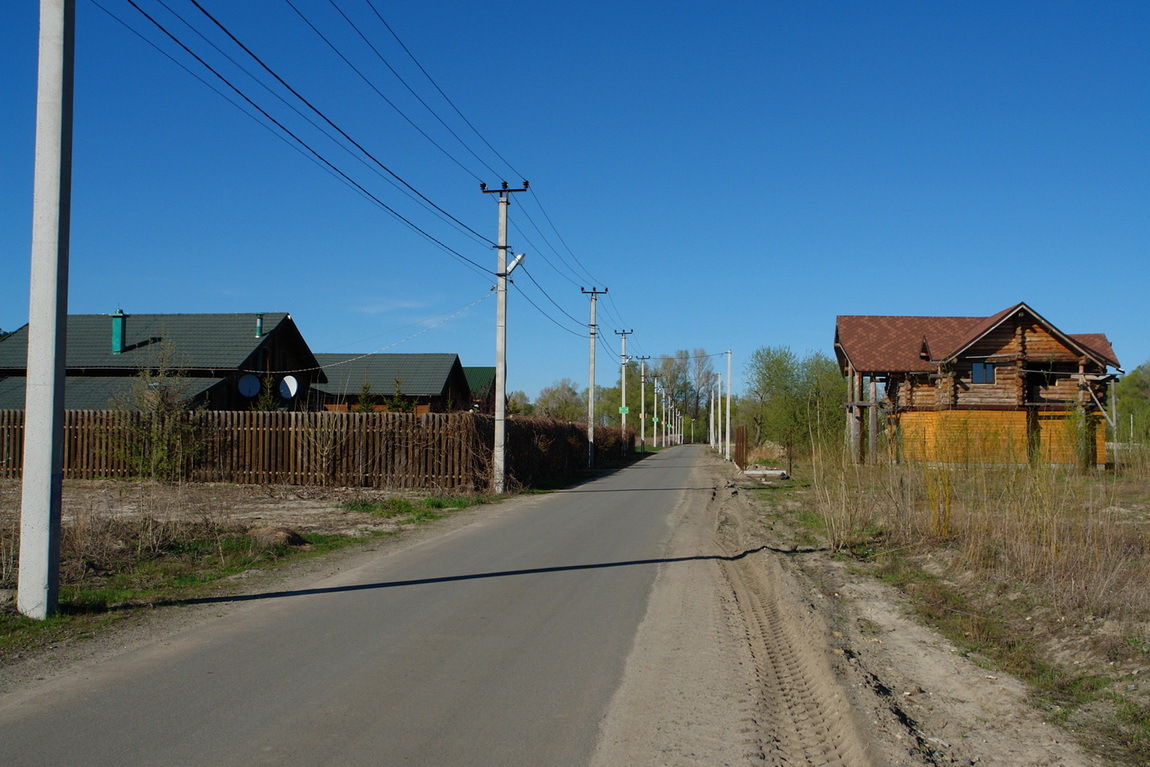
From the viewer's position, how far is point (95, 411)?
82.1 feet

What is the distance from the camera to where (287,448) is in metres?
24.1

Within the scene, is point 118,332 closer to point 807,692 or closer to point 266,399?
point 266,399

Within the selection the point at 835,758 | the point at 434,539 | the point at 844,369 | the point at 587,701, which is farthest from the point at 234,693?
the point at 844,369

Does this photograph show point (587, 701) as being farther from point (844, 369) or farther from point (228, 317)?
point (844, 369)

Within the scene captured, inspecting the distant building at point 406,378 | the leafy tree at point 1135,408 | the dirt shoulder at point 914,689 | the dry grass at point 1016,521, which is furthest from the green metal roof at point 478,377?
the dirt shoulder at point 914,689

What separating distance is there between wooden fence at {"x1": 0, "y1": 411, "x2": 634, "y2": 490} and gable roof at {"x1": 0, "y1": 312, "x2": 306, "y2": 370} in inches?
301

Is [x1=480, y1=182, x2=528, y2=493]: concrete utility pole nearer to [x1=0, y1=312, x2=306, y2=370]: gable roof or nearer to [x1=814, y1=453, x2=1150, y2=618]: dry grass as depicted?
[x1=814, y1=453, x2=1150, y2=618]: dry grass

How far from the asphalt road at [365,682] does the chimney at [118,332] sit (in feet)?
96.7

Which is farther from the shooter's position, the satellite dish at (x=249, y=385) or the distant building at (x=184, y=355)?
the satellite dish at (x=249, y=385)

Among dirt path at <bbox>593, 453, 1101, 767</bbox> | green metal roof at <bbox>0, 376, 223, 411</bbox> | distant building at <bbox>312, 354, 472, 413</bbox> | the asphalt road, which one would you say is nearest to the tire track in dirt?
dirt path at <bbox>593, 453, 1101, 767</bbox>

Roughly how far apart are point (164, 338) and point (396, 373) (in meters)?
20.0

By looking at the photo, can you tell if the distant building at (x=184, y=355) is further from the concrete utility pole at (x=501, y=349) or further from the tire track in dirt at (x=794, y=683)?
the tire track in dirt at (x=794, y=683)

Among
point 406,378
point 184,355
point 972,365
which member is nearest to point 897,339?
point 972,365

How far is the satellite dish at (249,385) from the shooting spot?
33.8 meters
